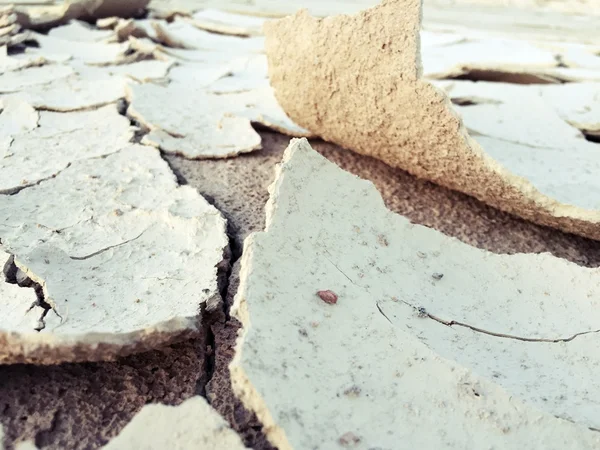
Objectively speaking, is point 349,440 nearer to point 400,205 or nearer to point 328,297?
point 328,297

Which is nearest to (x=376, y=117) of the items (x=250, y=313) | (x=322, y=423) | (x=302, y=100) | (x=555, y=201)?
(x=302, y=100)

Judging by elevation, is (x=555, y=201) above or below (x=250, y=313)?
below

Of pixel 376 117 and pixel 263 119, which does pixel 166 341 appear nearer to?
pixel 376 117

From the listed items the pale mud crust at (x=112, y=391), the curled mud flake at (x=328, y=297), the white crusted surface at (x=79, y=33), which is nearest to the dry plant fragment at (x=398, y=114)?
the pale mud crust at (x=112, y=391)

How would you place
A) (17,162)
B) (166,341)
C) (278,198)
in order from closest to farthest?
(166,341), (278,198), (17,162)

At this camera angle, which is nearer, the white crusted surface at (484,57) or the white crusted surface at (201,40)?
the white crusted surface at (484,57)

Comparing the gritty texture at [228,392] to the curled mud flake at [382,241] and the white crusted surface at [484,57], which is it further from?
the white crusted surface at [484,57]
